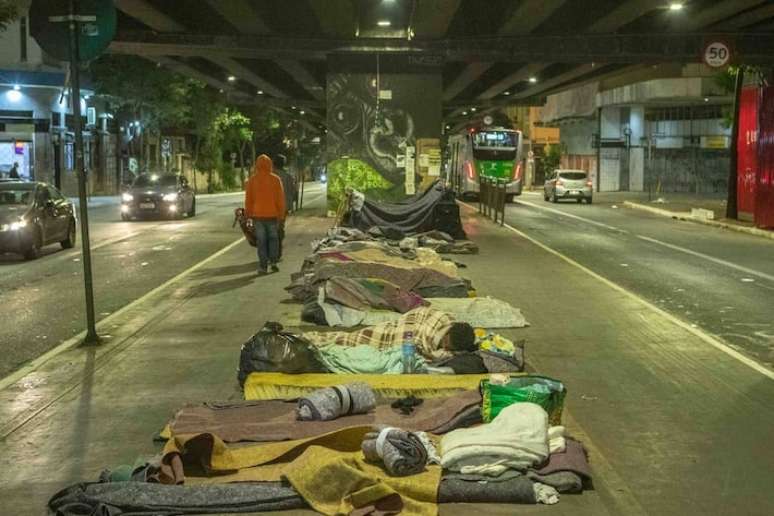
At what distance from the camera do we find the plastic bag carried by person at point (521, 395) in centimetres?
648

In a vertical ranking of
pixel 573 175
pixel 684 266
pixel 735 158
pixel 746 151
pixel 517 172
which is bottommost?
pixel 684 266

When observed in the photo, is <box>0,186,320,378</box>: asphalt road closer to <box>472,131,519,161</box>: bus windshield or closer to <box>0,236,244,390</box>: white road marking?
<box>0,236,244,390</box>: white road marking

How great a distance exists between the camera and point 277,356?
7.86 m

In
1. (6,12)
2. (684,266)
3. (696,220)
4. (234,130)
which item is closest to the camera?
(6,12)

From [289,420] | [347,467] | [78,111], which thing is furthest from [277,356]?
[78,111]

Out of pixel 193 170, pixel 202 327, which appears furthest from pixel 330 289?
pixel 193 170

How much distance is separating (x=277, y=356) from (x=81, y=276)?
9.97 meters

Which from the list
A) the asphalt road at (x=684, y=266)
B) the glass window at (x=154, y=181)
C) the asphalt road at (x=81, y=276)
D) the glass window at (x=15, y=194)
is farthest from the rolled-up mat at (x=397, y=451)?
the glass window at (x=154, y=181)

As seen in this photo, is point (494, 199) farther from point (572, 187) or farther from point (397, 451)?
point (397, 451)

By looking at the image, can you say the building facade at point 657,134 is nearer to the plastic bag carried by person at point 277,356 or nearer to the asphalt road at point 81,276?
the asphalt road at point 81,276

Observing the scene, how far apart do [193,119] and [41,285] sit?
4439 centimetres

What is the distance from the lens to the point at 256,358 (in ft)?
26.0

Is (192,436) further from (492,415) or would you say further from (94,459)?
(492,415)

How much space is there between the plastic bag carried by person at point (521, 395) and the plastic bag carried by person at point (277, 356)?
172 cm
